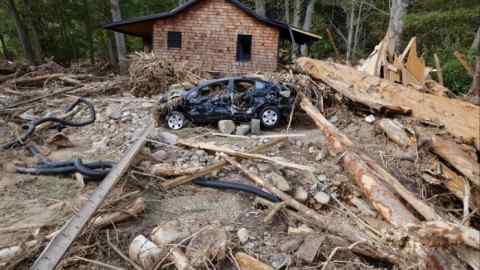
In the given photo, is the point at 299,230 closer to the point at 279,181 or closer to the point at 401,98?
the point at 279,181

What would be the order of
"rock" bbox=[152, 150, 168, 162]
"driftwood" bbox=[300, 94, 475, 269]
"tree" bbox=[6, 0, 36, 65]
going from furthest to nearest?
"tree" bbox=[6, 0, 36, 65], "rock" bbox=[152, 150, 168, 162], "driftwood" bbox=[300, 94, 475, 269]

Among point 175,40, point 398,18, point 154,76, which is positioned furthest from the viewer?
point 175,40

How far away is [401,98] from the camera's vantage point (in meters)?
5.83

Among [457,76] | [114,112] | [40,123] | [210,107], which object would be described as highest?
[457,76]

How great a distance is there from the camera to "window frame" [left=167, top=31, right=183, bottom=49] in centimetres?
1552

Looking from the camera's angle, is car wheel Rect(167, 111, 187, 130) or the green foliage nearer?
car wheel Rect(167, 111, 187, 130)

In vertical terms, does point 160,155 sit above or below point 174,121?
below

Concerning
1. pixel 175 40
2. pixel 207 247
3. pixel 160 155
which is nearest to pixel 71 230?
pixel 207 247

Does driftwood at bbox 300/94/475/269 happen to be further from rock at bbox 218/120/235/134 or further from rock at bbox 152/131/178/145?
rock at bbox 152/131/178/145

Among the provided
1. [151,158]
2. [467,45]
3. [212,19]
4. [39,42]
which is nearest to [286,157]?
[151,158]

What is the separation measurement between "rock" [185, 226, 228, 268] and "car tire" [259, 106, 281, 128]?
4957mm

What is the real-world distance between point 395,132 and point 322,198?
2274 mm

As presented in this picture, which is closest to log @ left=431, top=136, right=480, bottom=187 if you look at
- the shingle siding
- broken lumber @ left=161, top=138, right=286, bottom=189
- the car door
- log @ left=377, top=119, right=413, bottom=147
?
log @ left=377, top=119, right=413, bottom=147

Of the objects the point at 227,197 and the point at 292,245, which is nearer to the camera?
the point at 292,245
